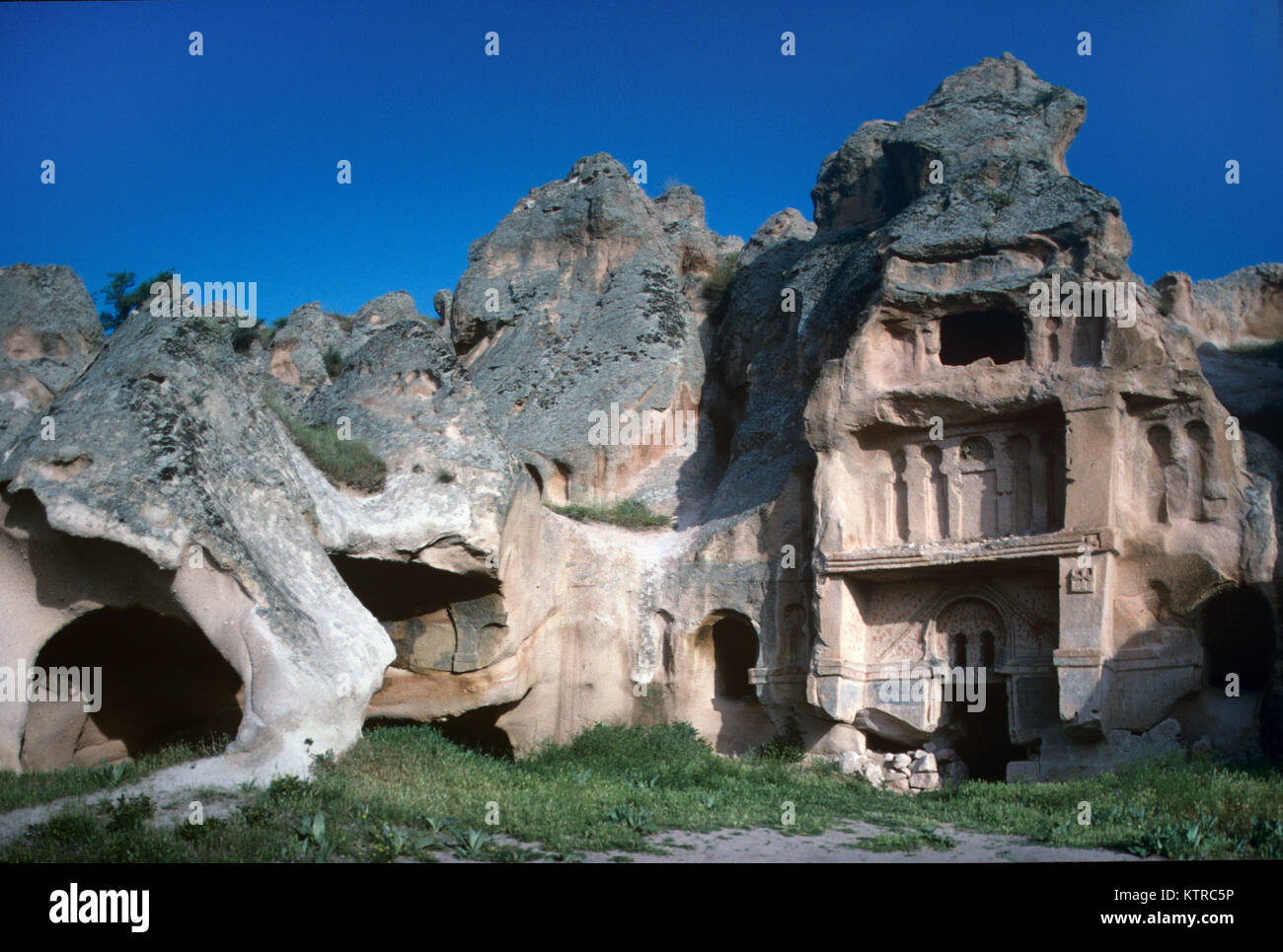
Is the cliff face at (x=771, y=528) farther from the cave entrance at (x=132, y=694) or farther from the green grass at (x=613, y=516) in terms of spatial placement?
the green grass at (x=613, y=516)

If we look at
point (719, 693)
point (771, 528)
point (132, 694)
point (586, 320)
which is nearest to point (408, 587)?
point (132, 694)

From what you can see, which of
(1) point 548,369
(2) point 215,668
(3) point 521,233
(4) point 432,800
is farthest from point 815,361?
(4) point 432,800

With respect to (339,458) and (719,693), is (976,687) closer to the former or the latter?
(719,693)

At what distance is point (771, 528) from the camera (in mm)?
19500

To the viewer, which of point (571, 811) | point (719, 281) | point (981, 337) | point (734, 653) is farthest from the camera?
point (719, 281)

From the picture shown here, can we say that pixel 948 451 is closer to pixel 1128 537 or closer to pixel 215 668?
pixel 1128 537

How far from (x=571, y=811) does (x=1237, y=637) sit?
10.4 metres

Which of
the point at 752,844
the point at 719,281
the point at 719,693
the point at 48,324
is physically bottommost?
the point at 752,844

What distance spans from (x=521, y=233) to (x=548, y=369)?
4.42m

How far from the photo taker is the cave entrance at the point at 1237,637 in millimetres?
17250

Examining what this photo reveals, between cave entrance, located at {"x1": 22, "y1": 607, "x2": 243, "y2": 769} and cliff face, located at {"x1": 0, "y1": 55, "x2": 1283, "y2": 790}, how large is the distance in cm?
6

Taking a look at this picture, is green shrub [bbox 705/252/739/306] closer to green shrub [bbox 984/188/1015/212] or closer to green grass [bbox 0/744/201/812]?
green shrub [bbox 984/188/1015/212]

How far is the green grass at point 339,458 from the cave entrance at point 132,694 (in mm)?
2669

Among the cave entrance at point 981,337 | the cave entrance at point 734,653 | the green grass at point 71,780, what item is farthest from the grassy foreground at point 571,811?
the cave entrance at point 981,337
